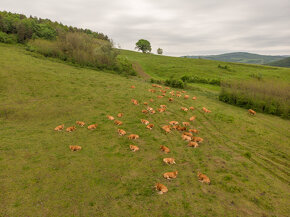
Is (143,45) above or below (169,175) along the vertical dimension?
above

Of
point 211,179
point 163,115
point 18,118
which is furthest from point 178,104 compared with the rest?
point 18,118

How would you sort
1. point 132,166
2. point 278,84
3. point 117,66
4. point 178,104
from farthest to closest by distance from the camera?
point 117,66 < point 278,84 < point 178,104 < point 132,166

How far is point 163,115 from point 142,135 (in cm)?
460

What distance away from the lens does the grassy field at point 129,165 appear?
6227 millimetres

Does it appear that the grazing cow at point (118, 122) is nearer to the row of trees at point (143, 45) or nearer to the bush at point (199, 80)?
the bush at point (199, 80)

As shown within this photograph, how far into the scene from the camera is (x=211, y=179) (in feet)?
25.7

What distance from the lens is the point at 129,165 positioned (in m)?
8.49

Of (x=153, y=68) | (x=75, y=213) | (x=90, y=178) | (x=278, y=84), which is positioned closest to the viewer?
(x=75, y=213)

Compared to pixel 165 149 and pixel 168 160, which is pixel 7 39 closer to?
pixel 165 149

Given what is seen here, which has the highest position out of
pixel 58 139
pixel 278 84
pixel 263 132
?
pixel 278 84

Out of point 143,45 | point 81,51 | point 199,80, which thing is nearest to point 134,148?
point 81,51

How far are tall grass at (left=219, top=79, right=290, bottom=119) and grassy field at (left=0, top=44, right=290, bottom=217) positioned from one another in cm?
343

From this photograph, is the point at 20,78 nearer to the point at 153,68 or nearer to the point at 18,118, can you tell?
the point at 18,118

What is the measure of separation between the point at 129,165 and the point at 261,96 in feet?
66.3
